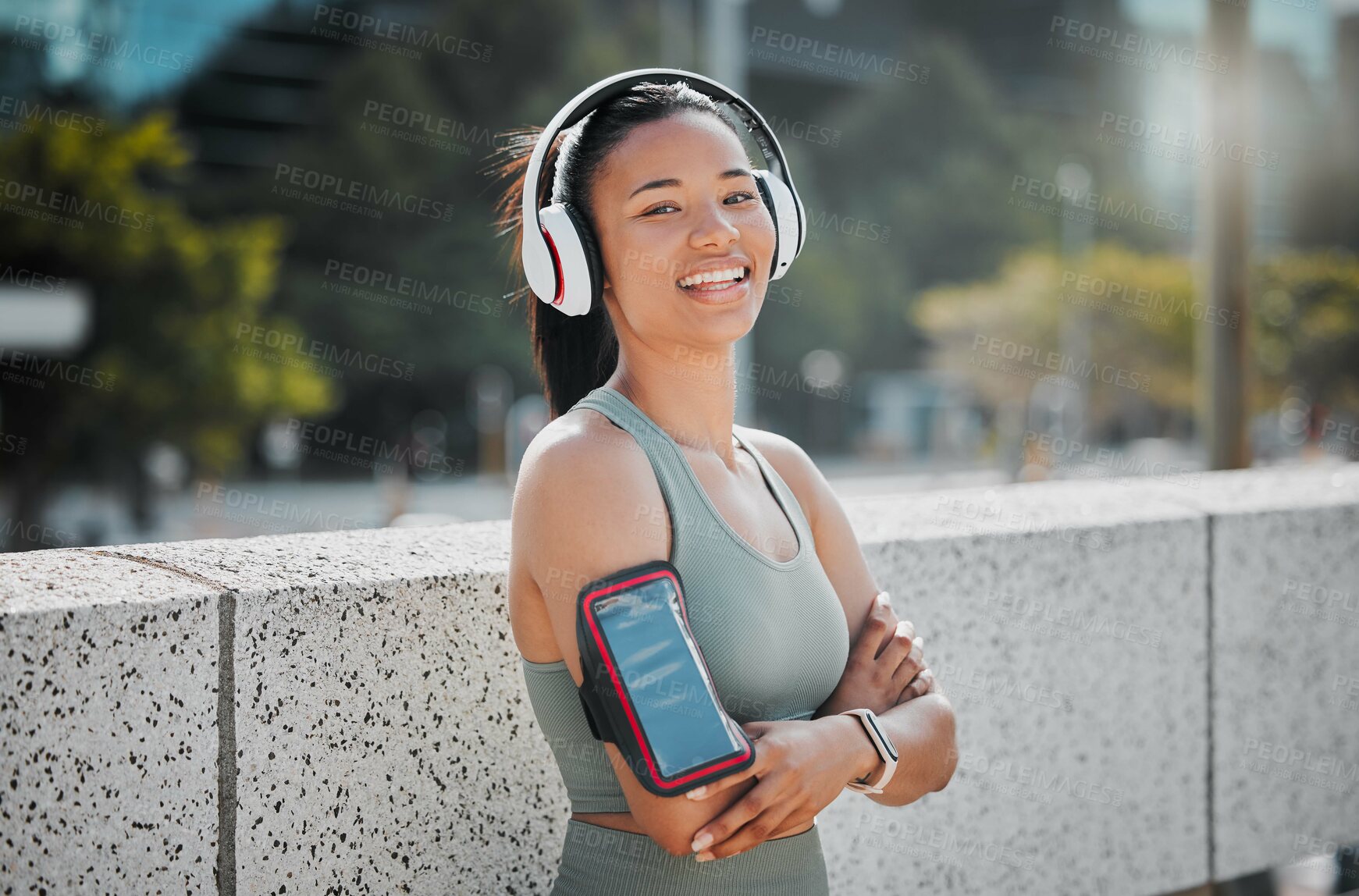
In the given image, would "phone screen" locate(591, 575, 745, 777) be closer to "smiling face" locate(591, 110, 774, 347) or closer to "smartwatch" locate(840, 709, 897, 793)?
"smartwatch" locate(840, 709, 897, 793)

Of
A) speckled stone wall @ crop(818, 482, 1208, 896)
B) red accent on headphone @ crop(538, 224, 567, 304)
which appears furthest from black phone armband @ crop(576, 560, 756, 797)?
speckled stone wall @ crop(818, 482, 1208, 896)

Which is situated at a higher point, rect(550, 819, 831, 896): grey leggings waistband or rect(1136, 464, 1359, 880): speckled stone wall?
→ rect(550, 819, 831, 896): grey leggings waistband

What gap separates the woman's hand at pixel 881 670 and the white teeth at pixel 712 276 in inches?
24.1

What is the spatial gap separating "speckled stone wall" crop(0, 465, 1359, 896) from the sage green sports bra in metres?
0.36

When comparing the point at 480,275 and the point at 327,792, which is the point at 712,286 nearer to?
the point at 327,792

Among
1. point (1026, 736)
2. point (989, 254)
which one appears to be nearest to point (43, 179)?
point (1026, 736)

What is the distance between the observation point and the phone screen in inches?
63.4

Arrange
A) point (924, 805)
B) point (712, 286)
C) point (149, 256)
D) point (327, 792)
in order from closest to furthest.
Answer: point (712, 286) < point (327, 792) < point (924, 805) < point (149, 256)

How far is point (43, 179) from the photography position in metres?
17.7

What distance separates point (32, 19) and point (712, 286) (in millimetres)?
23499

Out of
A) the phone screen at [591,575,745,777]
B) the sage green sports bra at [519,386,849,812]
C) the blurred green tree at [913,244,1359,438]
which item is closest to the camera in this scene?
the phone screen at [591,575,745,777]

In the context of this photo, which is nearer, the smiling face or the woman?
the woman

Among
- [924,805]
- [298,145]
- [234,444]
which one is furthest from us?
[298,145]

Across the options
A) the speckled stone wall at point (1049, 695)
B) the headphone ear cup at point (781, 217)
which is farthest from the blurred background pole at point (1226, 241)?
the headphone ear cup at point (781, 217)
